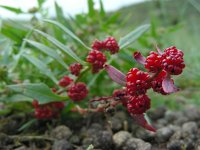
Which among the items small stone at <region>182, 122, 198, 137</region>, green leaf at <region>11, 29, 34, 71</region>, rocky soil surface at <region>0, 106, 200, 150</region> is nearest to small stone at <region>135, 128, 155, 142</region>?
rocky soil surface at <region>0, 106, 200, 150</region>

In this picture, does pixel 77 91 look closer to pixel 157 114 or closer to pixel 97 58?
pixel 97 58

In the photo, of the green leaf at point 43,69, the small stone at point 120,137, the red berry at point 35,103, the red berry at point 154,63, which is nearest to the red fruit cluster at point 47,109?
the red berry at point 35,103

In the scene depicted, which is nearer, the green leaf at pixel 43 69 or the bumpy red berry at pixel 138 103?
the bumpy red berry at pixel 138 103

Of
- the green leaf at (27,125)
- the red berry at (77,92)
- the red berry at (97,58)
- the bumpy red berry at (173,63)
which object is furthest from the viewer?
the green leaf at (27,125)

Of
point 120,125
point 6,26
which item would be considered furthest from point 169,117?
point 6,26

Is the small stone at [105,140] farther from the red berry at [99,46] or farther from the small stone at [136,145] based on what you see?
the red berry at [99,46]

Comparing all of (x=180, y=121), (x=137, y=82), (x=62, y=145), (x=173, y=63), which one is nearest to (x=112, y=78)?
(x=137, y=82)
